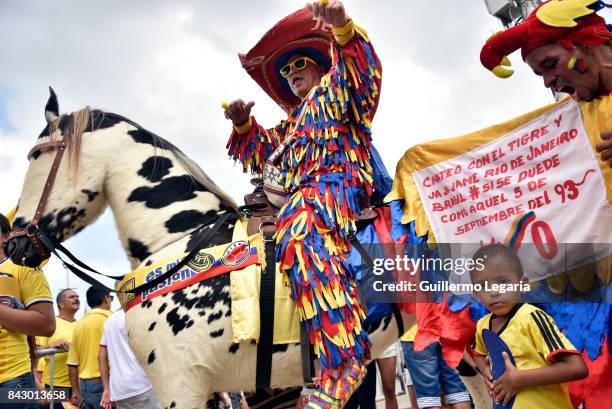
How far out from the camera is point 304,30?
3.66 meters

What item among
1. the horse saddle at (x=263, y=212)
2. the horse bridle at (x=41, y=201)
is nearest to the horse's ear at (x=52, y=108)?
the horse bridle at (x=41, y=201)

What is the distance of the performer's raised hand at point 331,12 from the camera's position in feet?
9.45

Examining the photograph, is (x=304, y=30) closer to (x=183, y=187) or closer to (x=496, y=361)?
(x=183, y=187)

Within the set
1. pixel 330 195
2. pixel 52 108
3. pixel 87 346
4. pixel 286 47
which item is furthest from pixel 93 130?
pixel 87 346

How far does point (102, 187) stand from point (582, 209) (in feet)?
8.88

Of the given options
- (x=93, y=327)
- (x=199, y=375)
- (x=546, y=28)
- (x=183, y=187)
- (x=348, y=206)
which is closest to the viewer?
(x=546, y=28)

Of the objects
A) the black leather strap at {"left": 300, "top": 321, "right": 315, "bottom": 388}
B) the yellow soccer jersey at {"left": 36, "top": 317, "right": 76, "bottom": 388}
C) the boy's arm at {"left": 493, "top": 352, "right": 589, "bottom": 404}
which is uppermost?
the yellow soccer jersey at {"left": 36, "top": 317, "right": 76, "bottom": 388}

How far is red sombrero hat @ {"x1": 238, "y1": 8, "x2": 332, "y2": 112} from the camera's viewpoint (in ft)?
12.0

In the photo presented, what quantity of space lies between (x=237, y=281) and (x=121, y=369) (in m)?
3.27

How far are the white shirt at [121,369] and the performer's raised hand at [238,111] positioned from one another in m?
2.67

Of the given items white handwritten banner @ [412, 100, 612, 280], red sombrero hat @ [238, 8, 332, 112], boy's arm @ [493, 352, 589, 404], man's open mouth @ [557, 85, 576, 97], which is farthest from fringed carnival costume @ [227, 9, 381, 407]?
man's open mouth @ [557, 85, 576, 97]

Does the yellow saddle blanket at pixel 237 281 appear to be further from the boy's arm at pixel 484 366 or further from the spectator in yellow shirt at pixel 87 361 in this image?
the spectator in yellow shirt at pixel 87 361

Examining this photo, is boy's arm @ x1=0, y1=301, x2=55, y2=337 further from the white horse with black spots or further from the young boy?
the young boy

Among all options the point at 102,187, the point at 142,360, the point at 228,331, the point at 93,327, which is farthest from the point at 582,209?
the point at 93,327
